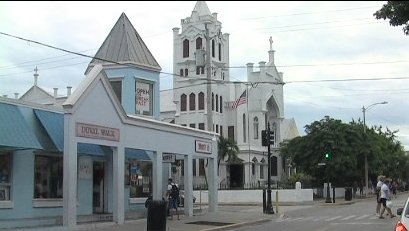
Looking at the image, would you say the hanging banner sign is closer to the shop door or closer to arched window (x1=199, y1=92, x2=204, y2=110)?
the shop door

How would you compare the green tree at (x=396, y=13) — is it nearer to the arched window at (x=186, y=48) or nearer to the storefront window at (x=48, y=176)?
the storefront window at (x=48, y=176)

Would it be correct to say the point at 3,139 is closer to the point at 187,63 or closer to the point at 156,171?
the point at 156,171

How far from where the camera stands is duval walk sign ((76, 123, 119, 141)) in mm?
19797

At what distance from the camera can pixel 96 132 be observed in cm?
2081

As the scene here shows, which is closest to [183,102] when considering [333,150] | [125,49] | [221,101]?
[221,101]

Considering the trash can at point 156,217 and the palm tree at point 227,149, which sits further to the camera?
the palm tree at point 227,149

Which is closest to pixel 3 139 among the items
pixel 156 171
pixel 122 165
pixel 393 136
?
pixel 122 165

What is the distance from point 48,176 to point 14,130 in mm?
3279

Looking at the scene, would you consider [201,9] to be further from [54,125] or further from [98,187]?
[54,125]

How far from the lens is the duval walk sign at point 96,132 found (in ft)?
65.0

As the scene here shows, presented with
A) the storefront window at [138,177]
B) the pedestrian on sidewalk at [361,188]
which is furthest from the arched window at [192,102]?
the storefront window at [138,177]

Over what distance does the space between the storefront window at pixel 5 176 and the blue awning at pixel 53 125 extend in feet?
5.32

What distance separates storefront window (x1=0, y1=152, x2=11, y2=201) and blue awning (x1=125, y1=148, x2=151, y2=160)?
6715 mm

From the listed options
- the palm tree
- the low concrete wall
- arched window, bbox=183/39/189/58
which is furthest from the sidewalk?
arched window, bbox=183/39/189/58
